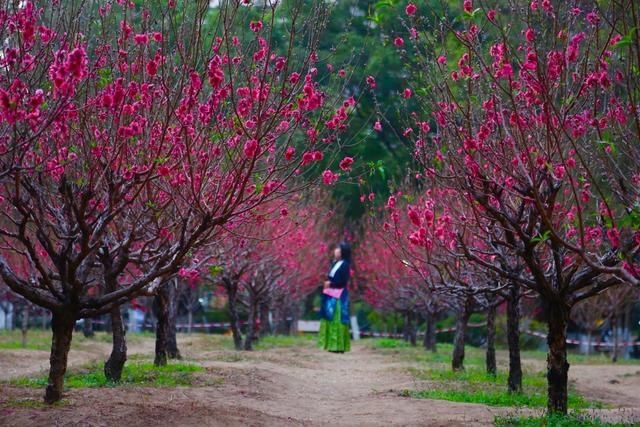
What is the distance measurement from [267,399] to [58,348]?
13.0 feet

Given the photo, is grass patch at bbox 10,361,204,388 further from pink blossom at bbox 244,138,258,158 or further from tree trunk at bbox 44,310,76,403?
pink blossom at bbox 244,138,258,158

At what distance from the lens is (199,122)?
9883mm

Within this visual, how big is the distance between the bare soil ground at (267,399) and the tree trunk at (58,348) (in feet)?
Answer: 0.68

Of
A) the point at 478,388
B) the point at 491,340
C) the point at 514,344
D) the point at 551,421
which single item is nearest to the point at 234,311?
the point at 491,340

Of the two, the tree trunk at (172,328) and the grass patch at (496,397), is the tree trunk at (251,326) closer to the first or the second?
the tree trunk at (172,328)

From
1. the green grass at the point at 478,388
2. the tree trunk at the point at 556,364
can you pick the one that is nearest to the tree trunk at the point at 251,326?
the green grass at the point at 478,388

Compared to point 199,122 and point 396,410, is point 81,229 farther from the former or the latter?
point 396,410

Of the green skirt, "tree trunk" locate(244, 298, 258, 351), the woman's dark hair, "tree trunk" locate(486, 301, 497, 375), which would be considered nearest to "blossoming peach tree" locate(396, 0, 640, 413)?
"tree trunk" locate(486, 301, 497, 375)

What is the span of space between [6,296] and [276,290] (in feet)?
27.4

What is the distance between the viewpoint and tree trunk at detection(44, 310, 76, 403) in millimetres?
9453

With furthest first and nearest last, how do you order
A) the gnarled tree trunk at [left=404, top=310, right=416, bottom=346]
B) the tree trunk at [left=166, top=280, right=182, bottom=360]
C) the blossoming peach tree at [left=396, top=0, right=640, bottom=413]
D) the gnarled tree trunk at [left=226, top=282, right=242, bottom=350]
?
the gnarled tree trunk at [left=404, top=310, right=416, bottom=346] < the gnarled tree trunk at [left=226, top=282, right=242, bottom=350] < the tree trunk at [left=166, top=280, right=182, bottom=360] < the blossoming peach tree at [left=396, top=0, right=640, bottom=413]

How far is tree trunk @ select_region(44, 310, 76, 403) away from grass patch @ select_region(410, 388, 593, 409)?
5.56 m

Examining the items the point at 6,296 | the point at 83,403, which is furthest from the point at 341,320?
the point at 83,403

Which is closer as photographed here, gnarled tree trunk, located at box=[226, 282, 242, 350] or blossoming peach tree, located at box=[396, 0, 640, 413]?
blossoming peach tree, located at box=[396, 0, 640, 413]
